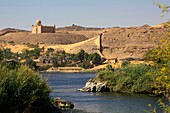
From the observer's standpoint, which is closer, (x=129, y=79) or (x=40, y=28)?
(x=129, y=79)

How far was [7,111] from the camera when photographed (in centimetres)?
1545

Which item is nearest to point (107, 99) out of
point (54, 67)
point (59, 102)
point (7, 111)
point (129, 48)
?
point (59, 102)

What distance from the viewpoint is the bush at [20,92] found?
1538cm

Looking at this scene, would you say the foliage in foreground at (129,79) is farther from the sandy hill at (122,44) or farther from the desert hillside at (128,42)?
the desert hillside at (128,42)

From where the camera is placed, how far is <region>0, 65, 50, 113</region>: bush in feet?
50.5

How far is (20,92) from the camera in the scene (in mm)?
16047

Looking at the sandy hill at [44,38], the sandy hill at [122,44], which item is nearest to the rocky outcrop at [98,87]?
the sandy hill at [122,44]

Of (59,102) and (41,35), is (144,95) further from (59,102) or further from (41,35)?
(41,35)

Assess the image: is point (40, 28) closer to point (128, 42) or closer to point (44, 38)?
point (44, 38)

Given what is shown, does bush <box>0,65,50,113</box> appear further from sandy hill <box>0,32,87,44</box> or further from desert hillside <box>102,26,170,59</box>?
sandy hill <box>0,32,87,44</box>

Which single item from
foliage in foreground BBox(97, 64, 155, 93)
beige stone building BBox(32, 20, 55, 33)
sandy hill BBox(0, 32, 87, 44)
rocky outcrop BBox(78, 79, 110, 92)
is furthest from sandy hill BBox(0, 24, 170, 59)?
rocky outcrop BBox(78, 79, 110, 92)

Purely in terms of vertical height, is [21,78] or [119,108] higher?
[21,78]

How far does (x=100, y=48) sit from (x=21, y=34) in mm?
52752

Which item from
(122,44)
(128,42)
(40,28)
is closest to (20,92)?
(122,44)
